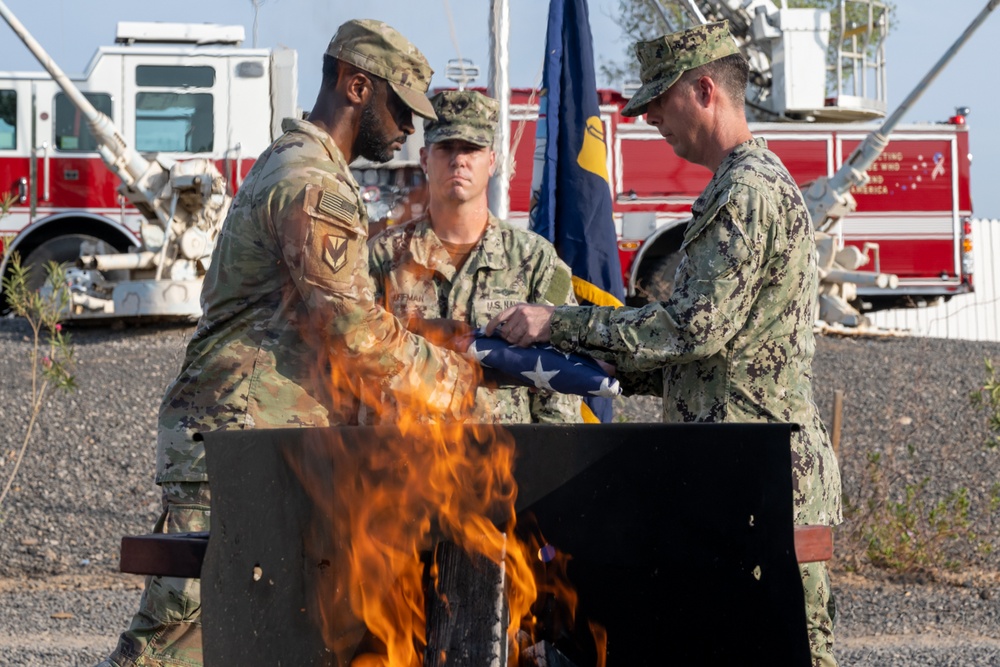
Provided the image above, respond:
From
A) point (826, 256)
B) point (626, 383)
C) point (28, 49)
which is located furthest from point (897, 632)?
point (28, 49)

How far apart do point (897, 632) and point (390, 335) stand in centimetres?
372

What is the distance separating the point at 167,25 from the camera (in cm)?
1330

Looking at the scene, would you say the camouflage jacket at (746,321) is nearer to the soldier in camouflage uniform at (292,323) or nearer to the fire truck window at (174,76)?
the soldier in camouflage uniform at (292,323)

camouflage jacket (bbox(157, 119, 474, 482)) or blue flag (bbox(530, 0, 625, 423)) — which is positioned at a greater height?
blue flag (bbox(530, 0, 625, 423))

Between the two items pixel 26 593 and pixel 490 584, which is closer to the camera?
pixel 490 584

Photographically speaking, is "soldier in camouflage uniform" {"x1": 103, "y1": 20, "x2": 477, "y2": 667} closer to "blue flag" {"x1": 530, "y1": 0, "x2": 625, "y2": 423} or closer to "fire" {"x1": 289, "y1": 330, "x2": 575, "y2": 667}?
"fire" {"x1": 289, "y1": 330, "x2": 575, "y2": 667}

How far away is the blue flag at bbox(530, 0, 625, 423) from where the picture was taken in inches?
230

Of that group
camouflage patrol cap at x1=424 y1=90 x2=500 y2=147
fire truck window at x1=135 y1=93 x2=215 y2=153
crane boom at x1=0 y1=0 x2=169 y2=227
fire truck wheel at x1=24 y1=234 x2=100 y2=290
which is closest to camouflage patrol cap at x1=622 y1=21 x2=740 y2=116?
camouflage patrol cap at x1=424 y1=90 x2=500 y2=147

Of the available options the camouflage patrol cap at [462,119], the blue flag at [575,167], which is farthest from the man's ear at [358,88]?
the blue flag at [575,167]

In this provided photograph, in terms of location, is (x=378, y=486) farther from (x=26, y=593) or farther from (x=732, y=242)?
(x=26, y=593)

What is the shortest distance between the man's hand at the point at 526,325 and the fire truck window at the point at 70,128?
35.3 ft

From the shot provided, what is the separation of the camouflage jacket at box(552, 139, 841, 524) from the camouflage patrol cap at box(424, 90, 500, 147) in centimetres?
168

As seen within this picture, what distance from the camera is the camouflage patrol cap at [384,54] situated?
310 cm

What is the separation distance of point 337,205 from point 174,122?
35.7ft
